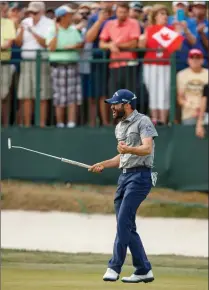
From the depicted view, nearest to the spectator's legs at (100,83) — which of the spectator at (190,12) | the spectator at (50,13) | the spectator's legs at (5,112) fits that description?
the spectator at (50,13)

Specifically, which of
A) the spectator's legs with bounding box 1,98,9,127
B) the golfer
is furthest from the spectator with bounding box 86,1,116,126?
the golfer

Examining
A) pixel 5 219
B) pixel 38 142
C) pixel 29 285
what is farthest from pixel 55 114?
pixel 29 285

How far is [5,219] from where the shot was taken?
18172mm

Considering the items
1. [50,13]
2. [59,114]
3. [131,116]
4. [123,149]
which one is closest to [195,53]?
[50,13]

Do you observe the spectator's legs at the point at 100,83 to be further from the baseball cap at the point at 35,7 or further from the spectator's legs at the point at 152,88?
the baseball cap at the point at 35,7

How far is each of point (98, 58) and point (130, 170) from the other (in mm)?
7713

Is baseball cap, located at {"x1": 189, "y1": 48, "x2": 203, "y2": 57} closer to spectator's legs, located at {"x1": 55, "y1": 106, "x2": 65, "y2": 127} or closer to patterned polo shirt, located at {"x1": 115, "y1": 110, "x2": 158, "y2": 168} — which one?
spectator's legs, located at {"x1": 55, "y1": 106, "x2": 65, "y2": 127}

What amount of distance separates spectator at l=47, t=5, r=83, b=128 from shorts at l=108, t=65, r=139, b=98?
1.71 feet

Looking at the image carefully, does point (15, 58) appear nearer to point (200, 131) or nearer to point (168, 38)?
point (168, 38)

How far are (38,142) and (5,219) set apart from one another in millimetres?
1394

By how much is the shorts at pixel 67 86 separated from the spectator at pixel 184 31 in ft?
5.25

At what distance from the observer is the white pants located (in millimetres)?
17688

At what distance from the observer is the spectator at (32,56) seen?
17484 mm

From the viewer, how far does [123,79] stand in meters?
17.9
